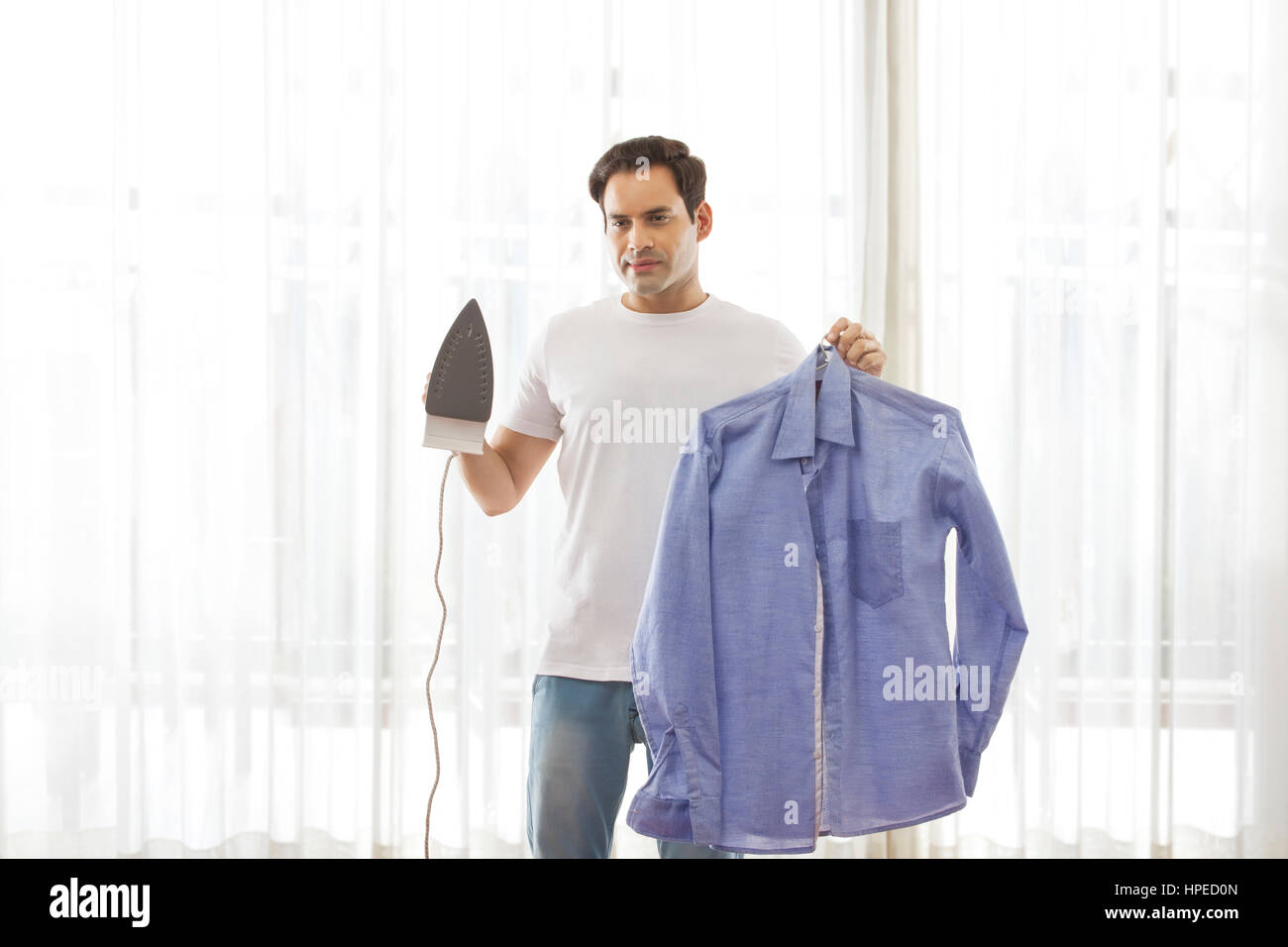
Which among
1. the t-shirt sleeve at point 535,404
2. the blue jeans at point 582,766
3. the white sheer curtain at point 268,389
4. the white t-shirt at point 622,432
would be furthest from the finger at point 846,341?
the white sheer curtain at point 268,389

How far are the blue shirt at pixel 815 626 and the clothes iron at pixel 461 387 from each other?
0.94 feet

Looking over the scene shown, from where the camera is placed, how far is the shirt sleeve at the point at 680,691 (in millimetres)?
1086

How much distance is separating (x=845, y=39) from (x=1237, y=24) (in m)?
0.87

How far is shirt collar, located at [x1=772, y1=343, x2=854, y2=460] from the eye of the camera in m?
1.15

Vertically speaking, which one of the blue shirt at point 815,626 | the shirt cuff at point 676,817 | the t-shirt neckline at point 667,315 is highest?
the t-shirt neckline at point 667,315

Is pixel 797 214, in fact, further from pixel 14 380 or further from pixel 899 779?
pixel 14 380

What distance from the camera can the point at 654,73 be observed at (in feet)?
6.35

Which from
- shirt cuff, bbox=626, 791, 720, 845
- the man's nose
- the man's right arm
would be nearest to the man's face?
the man's nose

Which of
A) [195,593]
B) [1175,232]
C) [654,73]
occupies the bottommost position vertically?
[195,593]

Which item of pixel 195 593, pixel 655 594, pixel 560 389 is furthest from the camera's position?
pixel 195 593

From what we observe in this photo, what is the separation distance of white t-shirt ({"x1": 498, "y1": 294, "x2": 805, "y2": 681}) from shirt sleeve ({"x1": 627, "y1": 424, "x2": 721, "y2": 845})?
0.12 m

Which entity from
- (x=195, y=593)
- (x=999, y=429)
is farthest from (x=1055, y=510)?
(x=195, y=593)

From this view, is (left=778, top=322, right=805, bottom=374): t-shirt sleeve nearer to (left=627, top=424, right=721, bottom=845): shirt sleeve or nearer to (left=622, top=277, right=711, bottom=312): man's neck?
(left=622, top=277, right=711, bottom=312): man's neck

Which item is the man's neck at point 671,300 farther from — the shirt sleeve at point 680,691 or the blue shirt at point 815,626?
the shirt sleeve at point 680,691
